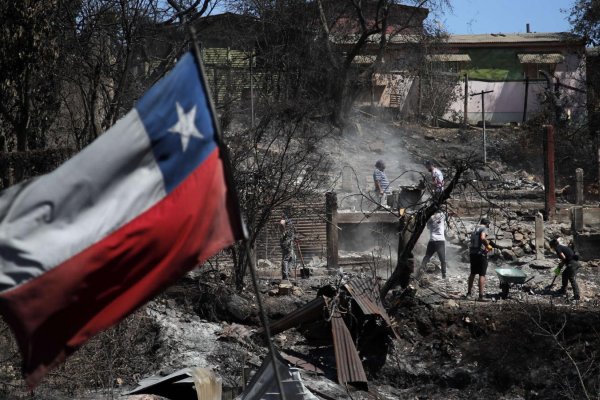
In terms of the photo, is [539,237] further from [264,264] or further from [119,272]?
[119,272]

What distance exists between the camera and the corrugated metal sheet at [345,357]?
15133 millimetres

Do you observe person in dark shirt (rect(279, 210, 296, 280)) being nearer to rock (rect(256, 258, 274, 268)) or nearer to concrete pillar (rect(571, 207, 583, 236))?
rock (rect(256, 258, 274, 268))

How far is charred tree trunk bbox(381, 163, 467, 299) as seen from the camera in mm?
16991

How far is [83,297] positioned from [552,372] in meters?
12.7

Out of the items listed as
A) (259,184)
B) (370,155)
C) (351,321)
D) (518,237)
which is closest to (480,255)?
(351,321)

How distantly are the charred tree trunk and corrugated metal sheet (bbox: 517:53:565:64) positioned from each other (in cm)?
2571

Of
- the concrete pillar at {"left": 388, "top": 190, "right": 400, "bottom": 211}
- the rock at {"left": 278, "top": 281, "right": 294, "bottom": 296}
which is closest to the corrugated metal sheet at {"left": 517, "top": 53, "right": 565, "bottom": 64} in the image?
the concrete pillar at {"left": 388, "top": 190, "right": 400, "bottom": 211}

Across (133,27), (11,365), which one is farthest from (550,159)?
(11,365)

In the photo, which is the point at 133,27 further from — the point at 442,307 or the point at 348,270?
the point at 442,307

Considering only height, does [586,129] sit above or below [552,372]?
above

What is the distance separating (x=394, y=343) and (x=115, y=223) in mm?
12808

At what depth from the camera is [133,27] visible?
19734 mm

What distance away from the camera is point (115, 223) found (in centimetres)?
503

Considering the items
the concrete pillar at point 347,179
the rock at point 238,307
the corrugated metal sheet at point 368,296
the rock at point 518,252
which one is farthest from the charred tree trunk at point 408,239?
the concrete pillar at point 347,179
